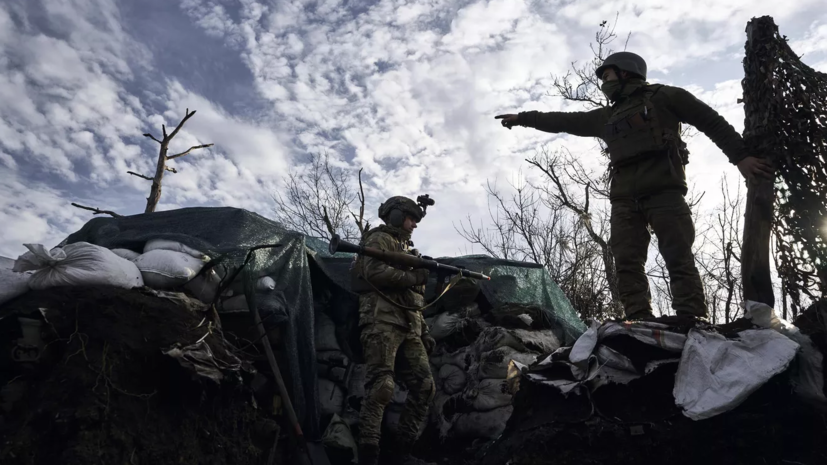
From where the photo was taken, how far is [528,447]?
269 centimetres

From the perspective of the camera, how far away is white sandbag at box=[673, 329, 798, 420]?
243 cm

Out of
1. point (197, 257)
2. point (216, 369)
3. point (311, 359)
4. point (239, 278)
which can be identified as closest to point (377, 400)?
point (311, 359)

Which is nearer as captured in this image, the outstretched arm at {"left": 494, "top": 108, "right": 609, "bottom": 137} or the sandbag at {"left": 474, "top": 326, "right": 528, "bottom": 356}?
the outstretched arm at {"left": 494, "top": 108, "right": 609, "bottom": 137}

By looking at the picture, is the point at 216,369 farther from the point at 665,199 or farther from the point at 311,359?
the point at 665,199

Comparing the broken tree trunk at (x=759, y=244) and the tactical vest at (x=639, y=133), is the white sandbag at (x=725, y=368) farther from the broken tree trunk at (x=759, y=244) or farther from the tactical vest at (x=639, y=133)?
the tactical vest at (x=639, y=133)

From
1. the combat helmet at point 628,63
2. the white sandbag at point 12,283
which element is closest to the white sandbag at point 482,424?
the combat helmet at point 628,63

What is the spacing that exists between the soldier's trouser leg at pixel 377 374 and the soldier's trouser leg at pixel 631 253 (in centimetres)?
155

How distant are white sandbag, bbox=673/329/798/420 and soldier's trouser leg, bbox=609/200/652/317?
27.9 inches

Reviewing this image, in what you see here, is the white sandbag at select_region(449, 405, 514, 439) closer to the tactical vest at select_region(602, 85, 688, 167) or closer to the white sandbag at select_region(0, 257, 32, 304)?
the tactical vest at select_region(602, 85, 688, 167)

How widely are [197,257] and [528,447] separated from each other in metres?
2.63

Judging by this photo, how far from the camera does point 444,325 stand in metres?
5.20

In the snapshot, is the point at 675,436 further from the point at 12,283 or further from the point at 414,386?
the point at 12,283

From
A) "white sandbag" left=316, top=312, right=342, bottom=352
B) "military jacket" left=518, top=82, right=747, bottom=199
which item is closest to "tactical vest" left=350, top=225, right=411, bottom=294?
"white sandbag" left=316, top=312, right=342, bottom=352

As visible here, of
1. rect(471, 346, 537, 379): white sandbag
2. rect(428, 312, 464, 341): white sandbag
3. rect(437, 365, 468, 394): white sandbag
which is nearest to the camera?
rect(471, 346, 537, 379): white sandbag
